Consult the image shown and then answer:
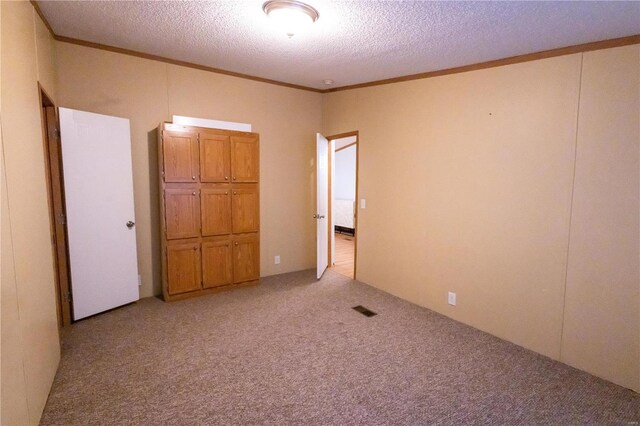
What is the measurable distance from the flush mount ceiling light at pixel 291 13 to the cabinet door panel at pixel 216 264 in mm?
2522

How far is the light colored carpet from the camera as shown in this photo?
201 centimetres

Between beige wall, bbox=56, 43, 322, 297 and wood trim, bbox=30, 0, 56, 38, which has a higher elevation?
wood trim, bbox=30, 0, 56, 38

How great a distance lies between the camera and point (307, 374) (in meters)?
2.41

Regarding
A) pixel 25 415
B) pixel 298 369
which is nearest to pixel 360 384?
pixel 298 369

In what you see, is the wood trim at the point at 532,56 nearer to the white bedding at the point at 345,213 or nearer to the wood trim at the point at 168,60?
the wood trim at the point at 168,60

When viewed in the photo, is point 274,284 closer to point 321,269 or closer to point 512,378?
point 321,269

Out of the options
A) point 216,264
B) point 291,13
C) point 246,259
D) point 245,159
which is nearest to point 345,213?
point 246,259

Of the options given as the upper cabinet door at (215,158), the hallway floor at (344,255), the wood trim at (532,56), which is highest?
the wood trim at (532,56)

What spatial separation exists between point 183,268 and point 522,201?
3.55 metres

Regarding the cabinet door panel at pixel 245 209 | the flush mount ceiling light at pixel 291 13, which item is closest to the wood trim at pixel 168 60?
Answer: the cabinet door panel at pixel 245 209

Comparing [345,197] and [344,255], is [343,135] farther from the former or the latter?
[345,197]

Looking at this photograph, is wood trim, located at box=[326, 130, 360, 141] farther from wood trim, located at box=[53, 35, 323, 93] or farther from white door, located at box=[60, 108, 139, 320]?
white door, located at box=[60, 108, 139, 320]

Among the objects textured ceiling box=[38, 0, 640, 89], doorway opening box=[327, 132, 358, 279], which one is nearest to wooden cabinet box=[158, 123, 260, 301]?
textured ceiling box=[38, 0, 640, 89]

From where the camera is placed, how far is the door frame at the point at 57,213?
2936mm
